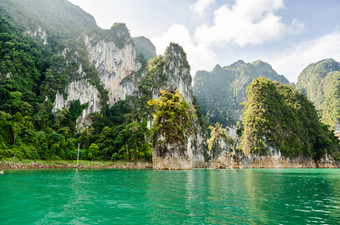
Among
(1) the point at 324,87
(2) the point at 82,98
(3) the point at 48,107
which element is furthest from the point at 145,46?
(1) the point at 324,87

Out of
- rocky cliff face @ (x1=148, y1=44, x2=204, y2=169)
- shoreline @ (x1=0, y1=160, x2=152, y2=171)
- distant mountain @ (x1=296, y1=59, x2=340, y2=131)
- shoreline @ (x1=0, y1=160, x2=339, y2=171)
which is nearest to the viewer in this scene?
shoreline @ (x1=0, y1=160, x2=152, y2=171)

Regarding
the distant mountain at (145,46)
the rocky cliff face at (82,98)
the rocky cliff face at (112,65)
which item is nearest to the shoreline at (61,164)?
the rocky cliff face at (82,98)

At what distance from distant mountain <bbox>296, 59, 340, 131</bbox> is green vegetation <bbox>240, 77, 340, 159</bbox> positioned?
3226cm

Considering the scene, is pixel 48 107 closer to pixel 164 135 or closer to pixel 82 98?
pixel 82 98

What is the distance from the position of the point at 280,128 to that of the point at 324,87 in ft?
385

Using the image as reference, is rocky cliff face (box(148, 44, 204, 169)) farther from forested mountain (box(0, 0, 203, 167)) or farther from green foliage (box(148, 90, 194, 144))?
green foliage (box(148, 90, 194, 144))

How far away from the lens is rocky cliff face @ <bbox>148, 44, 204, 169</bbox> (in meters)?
47.2

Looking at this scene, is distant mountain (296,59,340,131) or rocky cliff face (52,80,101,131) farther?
distant mountain (296,59,340,131)

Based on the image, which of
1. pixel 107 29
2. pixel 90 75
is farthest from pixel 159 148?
pixel 107 29

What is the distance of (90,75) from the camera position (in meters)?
85.8

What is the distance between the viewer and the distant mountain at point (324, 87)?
376 ft

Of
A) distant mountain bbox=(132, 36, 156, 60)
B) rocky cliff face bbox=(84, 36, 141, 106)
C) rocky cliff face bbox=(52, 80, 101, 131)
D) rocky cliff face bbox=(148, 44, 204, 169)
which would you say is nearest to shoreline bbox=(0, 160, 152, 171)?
rocky cliff face bbox=(148, 44, 204, 169)

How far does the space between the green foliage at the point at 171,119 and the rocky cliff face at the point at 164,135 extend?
1340mm

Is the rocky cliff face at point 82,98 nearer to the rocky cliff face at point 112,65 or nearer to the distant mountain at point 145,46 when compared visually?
the rocky cliff face at point 112,65
